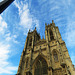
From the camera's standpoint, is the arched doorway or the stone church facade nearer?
the stone church facade

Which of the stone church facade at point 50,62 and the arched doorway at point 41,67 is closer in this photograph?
the stone church facade at point 50,62

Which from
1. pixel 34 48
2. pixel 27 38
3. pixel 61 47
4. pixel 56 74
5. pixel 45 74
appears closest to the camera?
pixel 56 74

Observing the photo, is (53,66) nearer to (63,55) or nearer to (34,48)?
(63,55)

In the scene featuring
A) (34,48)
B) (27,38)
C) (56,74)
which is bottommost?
(56,74)

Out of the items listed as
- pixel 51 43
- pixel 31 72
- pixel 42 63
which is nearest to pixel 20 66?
pixel 31 72

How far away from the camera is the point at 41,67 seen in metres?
14.7

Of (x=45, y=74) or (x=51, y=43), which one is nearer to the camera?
(x=45, y=74)

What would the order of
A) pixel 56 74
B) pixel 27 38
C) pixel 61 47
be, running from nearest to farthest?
pixel 56 74, pixel 61 47, pixel 27 38

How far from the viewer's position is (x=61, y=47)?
15.8 meters

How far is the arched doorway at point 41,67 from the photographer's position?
13887mm

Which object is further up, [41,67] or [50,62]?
[50,62]

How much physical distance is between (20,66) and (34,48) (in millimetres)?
6187

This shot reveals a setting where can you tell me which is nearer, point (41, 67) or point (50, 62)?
point (50, 62)

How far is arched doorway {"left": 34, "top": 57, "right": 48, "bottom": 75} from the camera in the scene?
1389 cm
